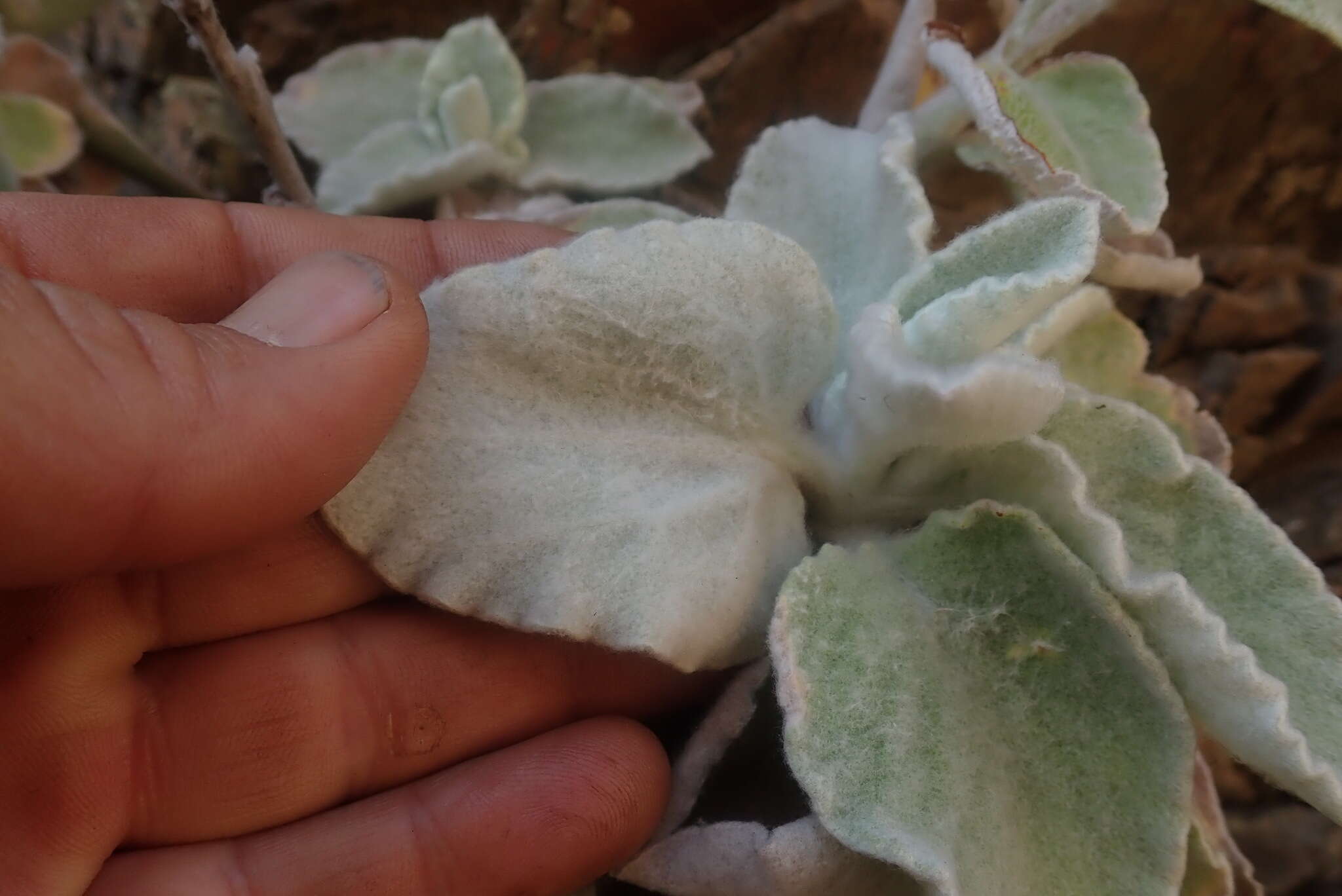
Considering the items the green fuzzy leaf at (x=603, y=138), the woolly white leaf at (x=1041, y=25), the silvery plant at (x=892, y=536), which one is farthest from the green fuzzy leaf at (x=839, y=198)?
the green fuzzy leaf at (x=603, y=138)

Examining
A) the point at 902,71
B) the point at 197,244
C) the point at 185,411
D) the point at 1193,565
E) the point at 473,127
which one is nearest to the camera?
the point at 185,411

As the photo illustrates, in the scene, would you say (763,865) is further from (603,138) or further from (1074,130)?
(603,138)

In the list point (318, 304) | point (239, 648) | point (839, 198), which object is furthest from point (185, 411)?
point (839, 198)

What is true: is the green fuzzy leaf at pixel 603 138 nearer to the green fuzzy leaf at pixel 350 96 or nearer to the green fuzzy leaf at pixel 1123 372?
the green fuzzy leaf at pixel 350 96

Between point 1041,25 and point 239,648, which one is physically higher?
point 1041,25

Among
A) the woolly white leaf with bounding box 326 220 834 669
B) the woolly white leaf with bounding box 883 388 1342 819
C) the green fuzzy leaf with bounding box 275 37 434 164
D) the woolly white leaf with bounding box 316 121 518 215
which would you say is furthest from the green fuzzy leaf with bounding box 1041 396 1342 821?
the green fuzzy leaf with bounding box 275 37 434 164

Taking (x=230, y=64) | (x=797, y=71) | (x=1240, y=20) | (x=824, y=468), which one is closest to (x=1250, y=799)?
(x=824, y=468)

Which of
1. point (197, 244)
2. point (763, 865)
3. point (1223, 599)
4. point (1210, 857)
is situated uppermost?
point (197, 244)
